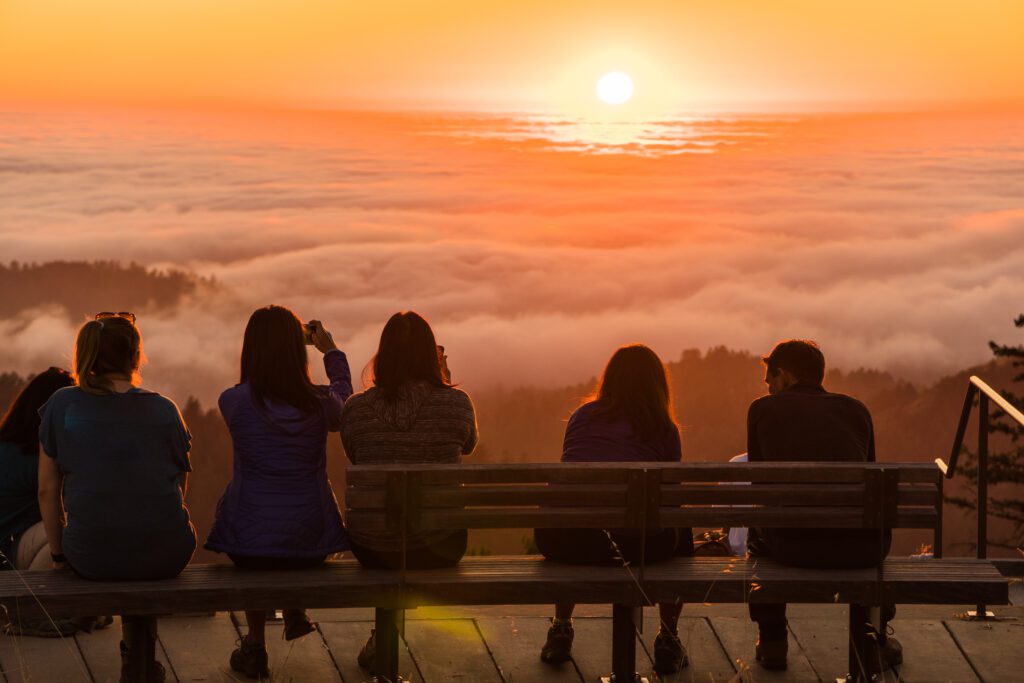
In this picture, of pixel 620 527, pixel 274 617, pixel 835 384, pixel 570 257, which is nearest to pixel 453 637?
pixel 274 617

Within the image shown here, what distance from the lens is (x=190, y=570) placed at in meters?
4.75

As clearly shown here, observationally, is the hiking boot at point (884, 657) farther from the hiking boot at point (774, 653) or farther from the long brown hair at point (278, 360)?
the long brown hair at point (278, 360)

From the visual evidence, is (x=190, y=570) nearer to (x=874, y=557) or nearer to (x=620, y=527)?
(x=620, y=527)

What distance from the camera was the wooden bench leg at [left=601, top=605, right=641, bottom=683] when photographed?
4691 mm

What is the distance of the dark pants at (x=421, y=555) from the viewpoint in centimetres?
473

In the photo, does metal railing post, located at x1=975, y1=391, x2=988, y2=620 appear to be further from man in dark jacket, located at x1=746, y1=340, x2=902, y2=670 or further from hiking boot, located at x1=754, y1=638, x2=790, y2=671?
hiking boot, located at x1=754, y1=638, x2=790, y2=671

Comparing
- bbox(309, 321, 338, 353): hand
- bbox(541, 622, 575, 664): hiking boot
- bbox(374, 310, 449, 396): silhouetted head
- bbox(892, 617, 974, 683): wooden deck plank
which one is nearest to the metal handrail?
bbox(892, 617, 974, 683): wooden deck plank

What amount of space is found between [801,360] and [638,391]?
24.0 inches

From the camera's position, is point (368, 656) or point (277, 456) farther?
point (368, 656)

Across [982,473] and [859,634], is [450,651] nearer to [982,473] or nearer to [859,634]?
[859,634]

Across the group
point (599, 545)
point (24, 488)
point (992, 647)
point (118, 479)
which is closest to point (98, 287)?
point (24, 488)

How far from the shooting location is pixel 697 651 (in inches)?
210

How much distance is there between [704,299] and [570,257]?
90.4 feet

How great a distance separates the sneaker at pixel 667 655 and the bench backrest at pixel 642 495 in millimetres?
720
